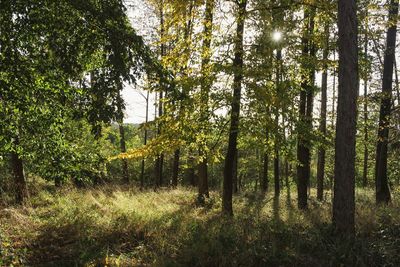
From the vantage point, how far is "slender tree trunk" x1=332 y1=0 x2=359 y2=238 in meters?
7.57

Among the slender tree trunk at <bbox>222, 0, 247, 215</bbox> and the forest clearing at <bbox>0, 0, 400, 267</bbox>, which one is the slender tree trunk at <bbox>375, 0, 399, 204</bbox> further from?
the slender tree trunk at <bbox>222, 0, 247, 215</bbox>

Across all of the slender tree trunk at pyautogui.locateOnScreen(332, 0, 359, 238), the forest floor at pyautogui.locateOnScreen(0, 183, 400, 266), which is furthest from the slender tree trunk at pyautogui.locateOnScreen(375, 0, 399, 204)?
the slender tree trunk at pyautogui.locateOnScreen(332, 0, 359, 238)

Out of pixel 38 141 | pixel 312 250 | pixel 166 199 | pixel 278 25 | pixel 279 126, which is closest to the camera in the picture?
pixel 312 250

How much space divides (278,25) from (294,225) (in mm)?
4965

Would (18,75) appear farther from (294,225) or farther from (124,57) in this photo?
(294,225)

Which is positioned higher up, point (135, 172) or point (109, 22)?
point (109, 22)

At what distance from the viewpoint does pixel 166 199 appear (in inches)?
610

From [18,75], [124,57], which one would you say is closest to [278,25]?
[124,57]

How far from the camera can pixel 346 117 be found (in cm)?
759

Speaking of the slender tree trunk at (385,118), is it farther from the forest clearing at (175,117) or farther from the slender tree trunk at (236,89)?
the slender tree trunk at (236,89)

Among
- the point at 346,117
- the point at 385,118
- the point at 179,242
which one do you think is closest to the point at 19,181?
the point at 179,242

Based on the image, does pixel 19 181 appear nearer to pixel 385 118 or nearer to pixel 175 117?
pixel 175 117

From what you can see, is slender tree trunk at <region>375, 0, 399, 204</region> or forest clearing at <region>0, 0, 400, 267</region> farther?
slender tree trunk at <region>375, 0, 399, 204</region>

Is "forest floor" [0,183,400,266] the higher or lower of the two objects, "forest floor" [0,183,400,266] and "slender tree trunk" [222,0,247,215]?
the lower
